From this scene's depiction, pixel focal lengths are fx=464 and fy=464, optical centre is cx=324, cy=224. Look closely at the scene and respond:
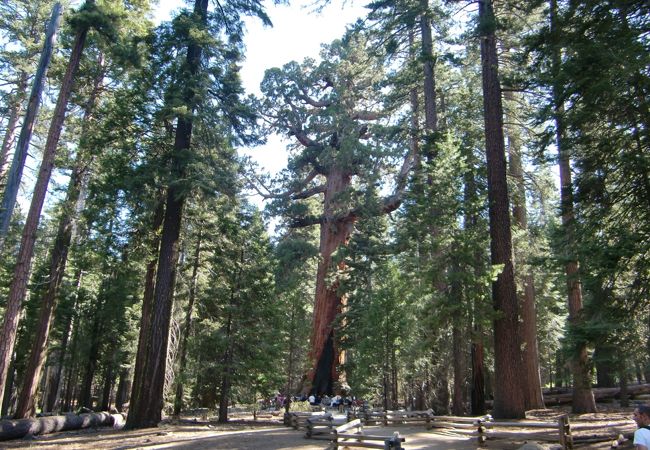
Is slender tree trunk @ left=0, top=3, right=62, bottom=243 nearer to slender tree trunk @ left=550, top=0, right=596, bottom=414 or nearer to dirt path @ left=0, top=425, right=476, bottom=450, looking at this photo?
dirt path @ left=0, top=425, right=476, bottom=450

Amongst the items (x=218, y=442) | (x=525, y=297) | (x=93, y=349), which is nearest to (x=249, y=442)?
(x=218, y=442)

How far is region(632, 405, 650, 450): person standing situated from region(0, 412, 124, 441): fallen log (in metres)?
15.6

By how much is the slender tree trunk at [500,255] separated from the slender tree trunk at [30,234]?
43.8 feet

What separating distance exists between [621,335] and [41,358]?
19017mm

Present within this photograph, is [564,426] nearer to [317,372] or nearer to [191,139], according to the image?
[191,139]

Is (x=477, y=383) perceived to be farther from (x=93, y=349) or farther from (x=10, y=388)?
(x=10, y=388)

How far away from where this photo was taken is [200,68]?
1681 cm

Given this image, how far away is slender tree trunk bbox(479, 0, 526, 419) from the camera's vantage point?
41.7 ft

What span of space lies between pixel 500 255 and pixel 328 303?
16.3 meters

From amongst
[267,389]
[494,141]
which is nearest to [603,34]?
[494,141]

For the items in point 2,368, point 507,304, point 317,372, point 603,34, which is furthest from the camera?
point 317,372

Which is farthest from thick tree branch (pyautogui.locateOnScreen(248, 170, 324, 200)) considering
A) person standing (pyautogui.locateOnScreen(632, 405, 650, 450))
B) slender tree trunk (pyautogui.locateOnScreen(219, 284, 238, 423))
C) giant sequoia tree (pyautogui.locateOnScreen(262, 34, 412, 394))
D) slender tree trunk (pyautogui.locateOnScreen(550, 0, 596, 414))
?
person standing (pyautogui.locateOnScreen(632, 405, 650, 450))

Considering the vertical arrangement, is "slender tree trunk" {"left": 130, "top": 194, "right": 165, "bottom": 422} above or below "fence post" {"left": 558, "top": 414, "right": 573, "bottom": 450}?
above

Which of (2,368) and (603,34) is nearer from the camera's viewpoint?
(603,34)
